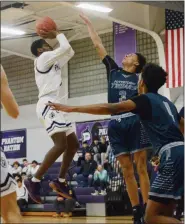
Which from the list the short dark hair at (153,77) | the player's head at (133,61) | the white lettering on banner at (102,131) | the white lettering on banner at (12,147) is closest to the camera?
the short dark hair at (153,77)

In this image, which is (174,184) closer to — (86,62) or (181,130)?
(181,130)

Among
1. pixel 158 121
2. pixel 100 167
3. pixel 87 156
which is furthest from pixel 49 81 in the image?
pixel 100 167

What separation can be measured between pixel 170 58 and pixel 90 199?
3.82 metres

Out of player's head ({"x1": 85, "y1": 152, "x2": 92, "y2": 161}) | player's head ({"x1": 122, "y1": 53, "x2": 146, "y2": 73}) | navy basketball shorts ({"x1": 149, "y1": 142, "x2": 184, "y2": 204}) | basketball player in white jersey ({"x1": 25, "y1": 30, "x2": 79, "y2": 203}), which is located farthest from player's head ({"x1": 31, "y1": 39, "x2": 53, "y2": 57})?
player's head ({"x1": 85, "y1": 152, "x2": 92, "y2": 161})

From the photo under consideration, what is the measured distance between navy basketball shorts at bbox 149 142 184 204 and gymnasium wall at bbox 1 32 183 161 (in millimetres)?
5182

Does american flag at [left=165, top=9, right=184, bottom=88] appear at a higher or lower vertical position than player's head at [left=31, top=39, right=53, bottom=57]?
higher

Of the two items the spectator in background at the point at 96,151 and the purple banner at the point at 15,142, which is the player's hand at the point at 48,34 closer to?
the spectator in background at the point at 96,151

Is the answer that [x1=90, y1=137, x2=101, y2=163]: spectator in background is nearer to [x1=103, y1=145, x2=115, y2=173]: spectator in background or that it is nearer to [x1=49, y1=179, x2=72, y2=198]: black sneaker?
[x1=103, y1=145, x2=115, y2=173]: spectator in background

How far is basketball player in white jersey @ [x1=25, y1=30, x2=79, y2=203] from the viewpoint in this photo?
473 cm

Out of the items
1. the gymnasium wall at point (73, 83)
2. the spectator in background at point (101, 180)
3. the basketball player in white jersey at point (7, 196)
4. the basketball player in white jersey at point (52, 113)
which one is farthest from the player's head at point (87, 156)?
the basketball player in white jersey at point (7, 196)

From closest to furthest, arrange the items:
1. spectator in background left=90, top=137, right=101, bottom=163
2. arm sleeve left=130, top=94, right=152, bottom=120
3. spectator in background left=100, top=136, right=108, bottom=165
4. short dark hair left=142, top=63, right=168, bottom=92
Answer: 1. arm sleeve left=130, top=94, right=152, bottom=120
2. short dark hair left=142, top=63, right=168, bottom=92
3. spectator in background left=90, top=137, right=101, bottom=163
4. spectator in background left=100, top=136, right=108, bottom=165

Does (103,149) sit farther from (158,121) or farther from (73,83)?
(158,121)

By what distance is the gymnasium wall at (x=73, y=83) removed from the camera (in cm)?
1012

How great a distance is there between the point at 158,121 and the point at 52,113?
113 cm
